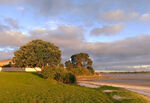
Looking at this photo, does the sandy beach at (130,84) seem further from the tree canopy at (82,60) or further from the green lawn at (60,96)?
the tree canopy at (82,60)

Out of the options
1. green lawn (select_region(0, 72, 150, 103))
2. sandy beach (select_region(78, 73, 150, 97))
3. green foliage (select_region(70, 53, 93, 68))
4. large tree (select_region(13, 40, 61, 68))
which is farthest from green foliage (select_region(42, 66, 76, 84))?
green foliage (select_region(70, 53, 93, 68))

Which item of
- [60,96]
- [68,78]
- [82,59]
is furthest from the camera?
[82,59]

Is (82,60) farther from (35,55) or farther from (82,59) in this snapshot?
(35,55)

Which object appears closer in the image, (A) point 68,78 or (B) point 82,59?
(A) point 68,78

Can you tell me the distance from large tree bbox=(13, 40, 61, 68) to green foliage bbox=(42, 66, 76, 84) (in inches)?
711

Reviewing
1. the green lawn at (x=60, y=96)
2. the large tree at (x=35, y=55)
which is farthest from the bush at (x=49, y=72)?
the large tree at (x=35, y=55)

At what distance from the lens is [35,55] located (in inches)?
1930

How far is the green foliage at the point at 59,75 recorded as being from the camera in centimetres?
3072

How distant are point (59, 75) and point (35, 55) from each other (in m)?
20.2

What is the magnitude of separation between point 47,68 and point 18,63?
73.7ft

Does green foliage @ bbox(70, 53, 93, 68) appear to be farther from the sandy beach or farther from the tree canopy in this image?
the sandy beach

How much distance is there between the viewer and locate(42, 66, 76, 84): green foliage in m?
30.7

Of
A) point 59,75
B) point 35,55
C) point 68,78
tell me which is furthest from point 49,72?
point 35,55

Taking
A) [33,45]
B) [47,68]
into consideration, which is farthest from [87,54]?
[47,68]
